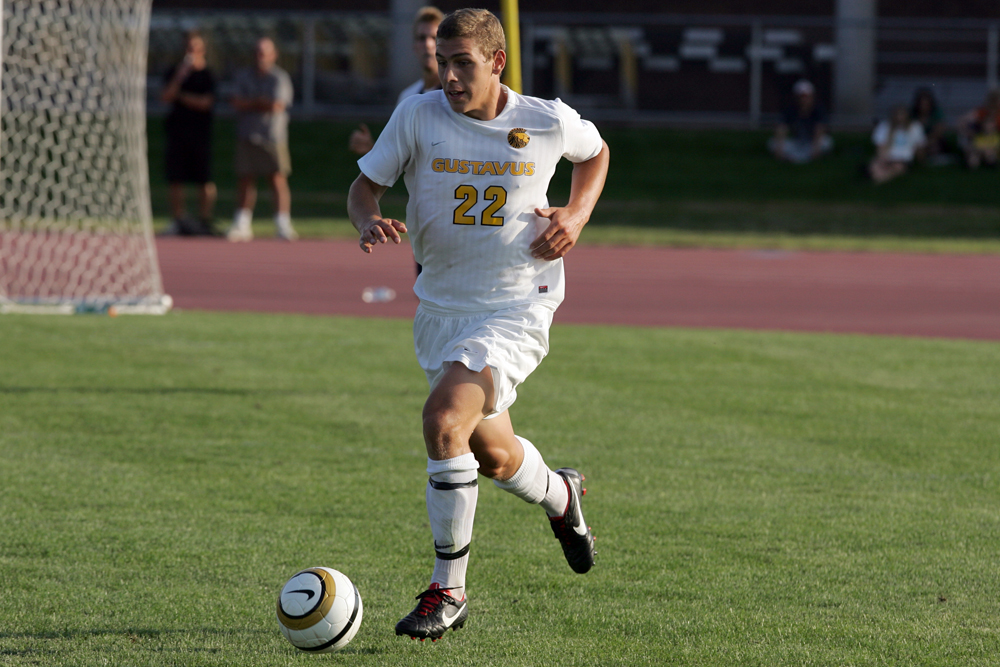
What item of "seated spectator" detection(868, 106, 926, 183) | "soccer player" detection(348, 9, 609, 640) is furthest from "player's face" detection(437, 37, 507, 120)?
"seated spectator" detection(868, 106, 926, 183)

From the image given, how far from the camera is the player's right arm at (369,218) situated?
4285 mm

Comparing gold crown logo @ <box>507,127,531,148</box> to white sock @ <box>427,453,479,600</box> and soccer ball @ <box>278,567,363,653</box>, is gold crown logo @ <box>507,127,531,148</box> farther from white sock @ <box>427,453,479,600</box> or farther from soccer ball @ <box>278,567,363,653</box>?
soccer ball @ <box>278,567,363,653</box>

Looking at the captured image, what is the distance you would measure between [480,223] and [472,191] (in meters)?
0.11

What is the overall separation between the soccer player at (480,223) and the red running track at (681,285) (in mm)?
7317

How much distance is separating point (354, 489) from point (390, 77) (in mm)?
23457

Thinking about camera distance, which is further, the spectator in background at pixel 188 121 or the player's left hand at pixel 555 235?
the spectator in background at pixel 188 121

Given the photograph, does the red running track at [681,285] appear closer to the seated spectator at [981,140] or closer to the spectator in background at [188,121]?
the spectator in background at [188,121]

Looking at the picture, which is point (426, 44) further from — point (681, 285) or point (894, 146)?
point (894, 146)

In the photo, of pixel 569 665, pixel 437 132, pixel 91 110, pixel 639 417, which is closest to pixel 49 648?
pixel 569 665

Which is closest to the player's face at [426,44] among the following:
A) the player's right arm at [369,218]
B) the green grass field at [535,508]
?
the green grass field at [535,508]

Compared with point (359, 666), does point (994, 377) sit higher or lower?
lower

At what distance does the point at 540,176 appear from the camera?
4.61 meters

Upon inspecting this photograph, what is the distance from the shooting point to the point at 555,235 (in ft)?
14.8

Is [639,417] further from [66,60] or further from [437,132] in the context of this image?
[66,60]
